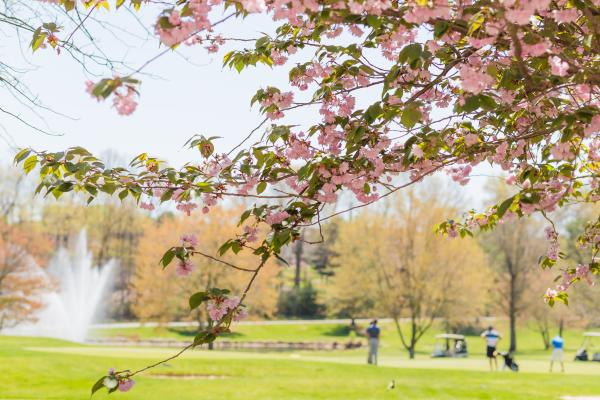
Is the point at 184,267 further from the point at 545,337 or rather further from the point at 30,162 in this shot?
the point at 545,337

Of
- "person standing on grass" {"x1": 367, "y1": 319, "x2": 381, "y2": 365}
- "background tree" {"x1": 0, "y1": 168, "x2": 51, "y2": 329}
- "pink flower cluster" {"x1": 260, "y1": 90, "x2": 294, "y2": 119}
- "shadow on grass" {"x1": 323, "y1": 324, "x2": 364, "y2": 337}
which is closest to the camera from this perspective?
"pink flower cluster" {"x1": 260, "y1": 90, "x2": 294, "y2": 119}

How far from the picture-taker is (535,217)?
107 ft

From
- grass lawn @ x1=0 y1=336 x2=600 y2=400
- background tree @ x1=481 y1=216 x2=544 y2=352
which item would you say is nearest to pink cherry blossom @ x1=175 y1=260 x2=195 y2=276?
grass lawn @ x1=0 y1=336 x2=600 y2=400

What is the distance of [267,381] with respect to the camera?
530 inches

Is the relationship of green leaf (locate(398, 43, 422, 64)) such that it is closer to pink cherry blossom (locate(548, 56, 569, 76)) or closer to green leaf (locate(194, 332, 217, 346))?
pink cherry blossom (locate(548, 56, 569, 76))

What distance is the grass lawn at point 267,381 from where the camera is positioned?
11.7m

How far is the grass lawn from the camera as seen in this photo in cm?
1172

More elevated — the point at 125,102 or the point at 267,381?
the point at 125,102

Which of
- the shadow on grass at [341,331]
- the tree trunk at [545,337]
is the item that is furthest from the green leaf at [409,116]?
the shadow on grass at [341,331]

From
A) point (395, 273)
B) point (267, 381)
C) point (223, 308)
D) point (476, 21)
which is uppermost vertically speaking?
point (395, 273)

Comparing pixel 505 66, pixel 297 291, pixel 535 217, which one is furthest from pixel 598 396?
pixel 297 291

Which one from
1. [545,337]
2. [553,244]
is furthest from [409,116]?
[545,337]

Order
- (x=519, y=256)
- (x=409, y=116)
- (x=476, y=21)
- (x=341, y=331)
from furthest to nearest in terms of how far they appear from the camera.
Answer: (x=341, y=331) → (x=519, y=256) → (x=409, y=116) → (x=476, y=21)

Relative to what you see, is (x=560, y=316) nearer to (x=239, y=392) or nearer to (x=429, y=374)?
(x=429, y=374)
